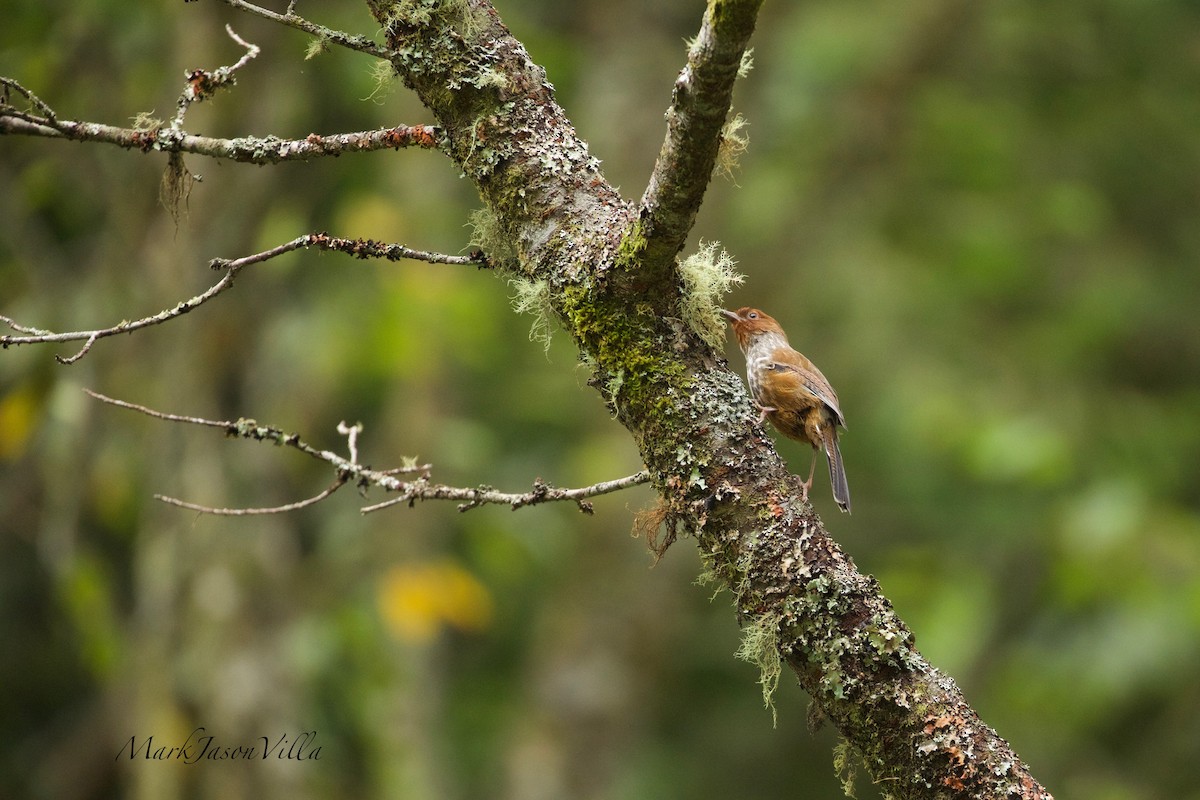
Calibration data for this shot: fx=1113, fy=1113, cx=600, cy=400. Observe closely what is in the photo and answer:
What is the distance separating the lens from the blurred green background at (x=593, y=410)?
5.74 metres

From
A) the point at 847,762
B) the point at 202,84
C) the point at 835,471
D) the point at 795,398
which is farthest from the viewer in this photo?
the point at 835,471

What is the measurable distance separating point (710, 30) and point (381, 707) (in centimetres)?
606

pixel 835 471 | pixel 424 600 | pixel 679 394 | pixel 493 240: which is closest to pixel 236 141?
pixel 493 240

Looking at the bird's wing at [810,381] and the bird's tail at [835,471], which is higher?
the bird's wing at [810,381]

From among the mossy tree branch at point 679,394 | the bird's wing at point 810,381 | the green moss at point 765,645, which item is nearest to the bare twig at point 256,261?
the mossy tree branch at point 679,394

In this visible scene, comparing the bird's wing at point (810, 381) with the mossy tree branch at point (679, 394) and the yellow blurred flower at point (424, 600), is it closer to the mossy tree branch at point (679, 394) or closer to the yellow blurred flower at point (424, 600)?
the mossy tree branch at point (679, 394)

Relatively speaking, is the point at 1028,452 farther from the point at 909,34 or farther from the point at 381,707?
the point at 381,707

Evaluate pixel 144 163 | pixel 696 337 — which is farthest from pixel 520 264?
pixel 144 163

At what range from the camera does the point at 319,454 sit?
7.60ft

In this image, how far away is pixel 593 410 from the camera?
8203 mm

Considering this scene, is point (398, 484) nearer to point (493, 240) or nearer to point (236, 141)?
point (493, 240)
